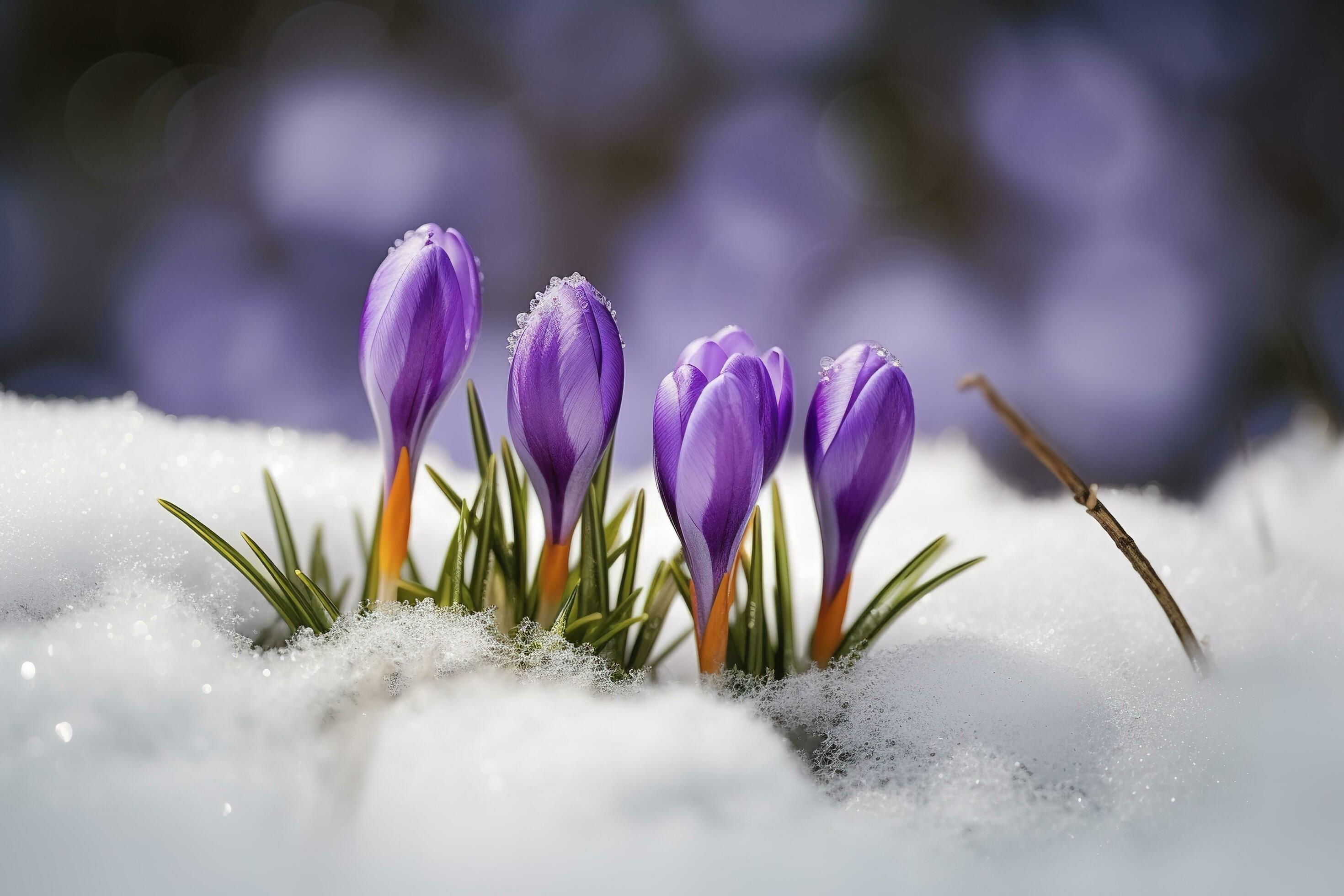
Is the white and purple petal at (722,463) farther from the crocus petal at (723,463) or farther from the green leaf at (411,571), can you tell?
the green leaf at (411,571)

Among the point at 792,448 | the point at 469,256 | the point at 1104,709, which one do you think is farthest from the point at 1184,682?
the point at 792,448

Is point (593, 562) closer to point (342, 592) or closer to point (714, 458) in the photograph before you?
point (714, 458)

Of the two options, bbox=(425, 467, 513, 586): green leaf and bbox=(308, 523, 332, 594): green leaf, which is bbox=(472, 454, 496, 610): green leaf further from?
bbox=(308, 523, 332, 594): green leaf

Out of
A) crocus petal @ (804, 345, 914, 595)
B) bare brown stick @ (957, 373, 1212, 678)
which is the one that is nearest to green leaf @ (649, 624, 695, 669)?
crocus petal @ (804, 345, 914, 595)

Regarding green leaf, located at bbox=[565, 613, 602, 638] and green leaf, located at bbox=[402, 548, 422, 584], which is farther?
green leaf, located at bbox=[402, 548, 422, 584]

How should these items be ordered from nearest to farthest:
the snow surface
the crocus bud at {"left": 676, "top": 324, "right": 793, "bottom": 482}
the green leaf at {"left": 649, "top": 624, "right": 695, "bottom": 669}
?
the snow surface < the crocus bud at {"left": 676, "top": 324, "right": 793, "bottom": 482} < the green leaf at {"left": 649, "top": 624, "right": 695, "bottom": 669}

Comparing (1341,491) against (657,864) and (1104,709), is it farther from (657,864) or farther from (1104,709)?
(657,864)
